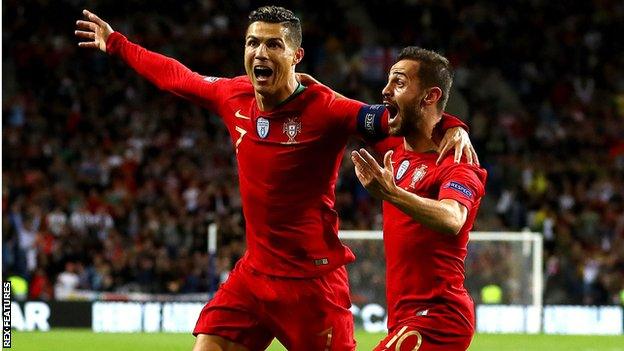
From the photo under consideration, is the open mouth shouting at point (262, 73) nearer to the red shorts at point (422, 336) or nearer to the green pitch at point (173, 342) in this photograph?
the red shorts at point (422, 336)

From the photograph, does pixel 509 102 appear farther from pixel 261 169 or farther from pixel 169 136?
pixel 261 169

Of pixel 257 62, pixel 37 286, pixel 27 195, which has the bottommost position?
pixel 37 286

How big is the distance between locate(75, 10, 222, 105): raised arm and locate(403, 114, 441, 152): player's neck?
1235 millimetres

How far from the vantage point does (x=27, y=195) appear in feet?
61.6

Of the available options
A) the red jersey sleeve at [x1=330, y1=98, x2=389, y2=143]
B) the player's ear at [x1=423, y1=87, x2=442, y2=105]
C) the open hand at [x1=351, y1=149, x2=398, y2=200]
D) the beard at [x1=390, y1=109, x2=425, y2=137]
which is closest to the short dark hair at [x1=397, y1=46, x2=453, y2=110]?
the player's ear at [x1=423, y1=87, x2=442, y2=105]

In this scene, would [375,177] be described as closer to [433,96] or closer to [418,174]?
[418,174]

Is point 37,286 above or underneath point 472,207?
underneath

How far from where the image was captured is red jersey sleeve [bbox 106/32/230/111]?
21.0 feet

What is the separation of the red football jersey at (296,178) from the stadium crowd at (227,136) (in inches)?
414

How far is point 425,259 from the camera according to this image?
215 inches

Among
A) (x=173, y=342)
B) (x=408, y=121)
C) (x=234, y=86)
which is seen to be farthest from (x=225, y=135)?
(x=408, y=121)

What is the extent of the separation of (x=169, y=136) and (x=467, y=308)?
1589 centimetres

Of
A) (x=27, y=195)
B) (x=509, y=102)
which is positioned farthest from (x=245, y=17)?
(x=27, y=195)

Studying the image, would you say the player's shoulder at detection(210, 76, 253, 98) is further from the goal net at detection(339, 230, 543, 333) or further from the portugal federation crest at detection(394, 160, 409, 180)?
the goal net at detection(339, 230, 543, 333)
